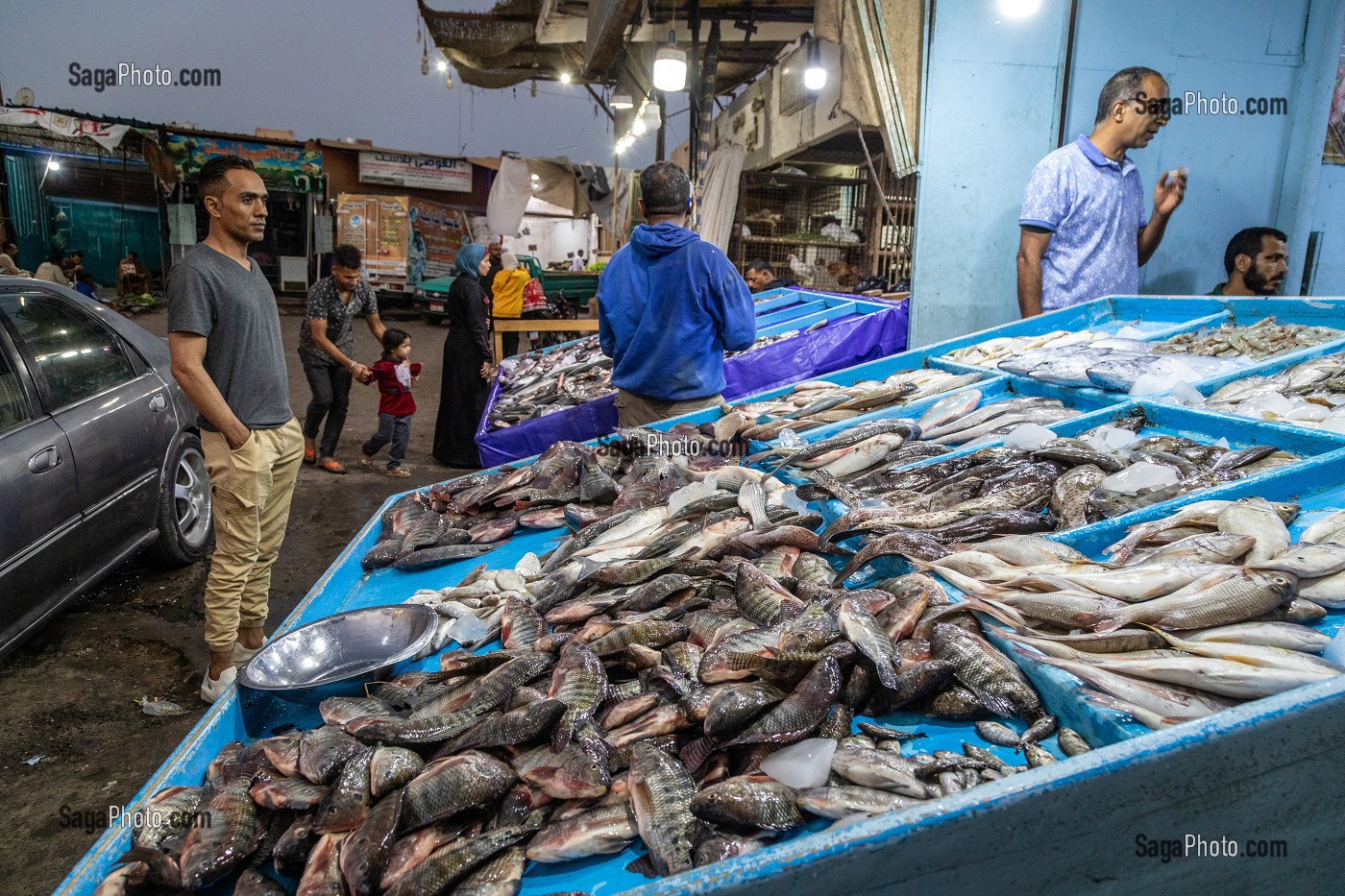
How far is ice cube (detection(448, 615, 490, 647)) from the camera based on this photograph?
8.06ft

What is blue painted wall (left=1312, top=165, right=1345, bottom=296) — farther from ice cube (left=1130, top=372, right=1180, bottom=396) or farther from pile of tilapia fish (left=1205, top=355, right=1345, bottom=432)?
ice cube (left=1130, top=372, right=1180, bottom=396)

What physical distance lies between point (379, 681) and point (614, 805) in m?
0.94

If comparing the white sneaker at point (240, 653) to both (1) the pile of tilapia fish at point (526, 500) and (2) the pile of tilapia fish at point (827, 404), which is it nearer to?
(1) the pile of tilapia fish at point (526, 500)

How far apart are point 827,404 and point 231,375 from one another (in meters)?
3.06

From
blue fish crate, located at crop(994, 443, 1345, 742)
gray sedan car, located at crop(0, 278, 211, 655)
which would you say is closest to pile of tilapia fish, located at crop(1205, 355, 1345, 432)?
blue fish crate, located at crop(994, 443, 1345, 742)

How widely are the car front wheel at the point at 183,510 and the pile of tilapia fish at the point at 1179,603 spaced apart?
541 centimetres

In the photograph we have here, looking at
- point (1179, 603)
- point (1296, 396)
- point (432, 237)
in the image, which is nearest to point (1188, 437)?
point (1296, 396)

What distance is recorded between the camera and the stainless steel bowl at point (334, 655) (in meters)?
2.16

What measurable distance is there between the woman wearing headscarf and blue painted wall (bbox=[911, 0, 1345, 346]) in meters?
4.87

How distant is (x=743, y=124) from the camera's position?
50.3ft

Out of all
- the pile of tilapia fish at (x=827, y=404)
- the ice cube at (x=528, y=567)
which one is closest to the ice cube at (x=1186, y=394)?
the pile of tilapia fish at (x=827, y=404)

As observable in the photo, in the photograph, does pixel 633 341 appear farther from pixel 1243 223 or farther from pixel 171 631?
pixel 1243 223

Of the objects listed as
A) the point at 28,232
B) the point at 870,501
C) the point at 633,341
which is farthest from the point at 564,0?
the point at 28,232

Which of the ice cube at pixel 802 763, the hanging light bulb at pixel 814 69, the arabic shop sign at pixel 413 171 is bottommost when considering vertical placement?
the ice cube at pixel 802 763
